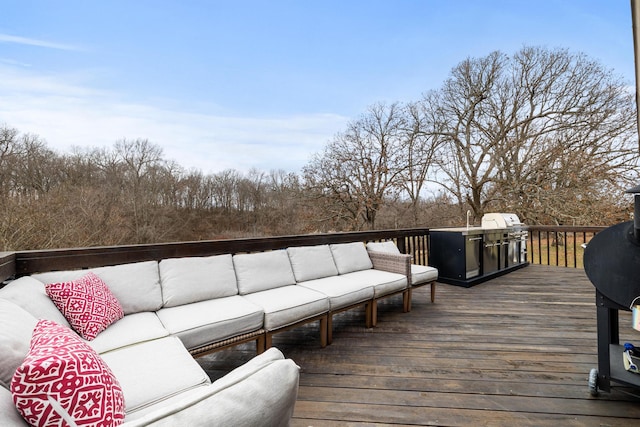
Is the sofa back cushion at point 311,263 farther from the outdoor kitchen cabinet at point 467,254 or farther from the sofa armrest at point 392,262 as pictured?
the outdoor kitchen cabinet at point 467,254

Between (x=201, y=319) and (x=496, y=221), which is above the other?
(x=496, y=221)

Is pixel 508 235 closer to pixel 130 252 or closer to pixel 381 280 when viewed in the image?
pixel 381 280

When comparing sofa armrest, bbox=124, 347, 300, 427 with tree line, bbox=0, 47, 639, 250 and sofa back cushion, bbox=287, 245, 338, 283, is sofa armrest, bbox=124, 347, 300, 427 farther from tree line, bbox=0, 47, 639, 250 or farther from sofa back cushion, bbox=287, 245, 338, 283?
tree line, bbox=0, 47, 639, 250

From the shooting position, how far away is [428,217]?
9.06 meters

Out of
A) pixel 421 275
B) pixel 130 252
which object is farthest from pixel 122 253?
pixel 421 275

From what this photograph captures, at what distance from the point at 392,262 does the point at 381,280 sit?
42cm

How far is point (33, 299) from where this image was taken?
155cm

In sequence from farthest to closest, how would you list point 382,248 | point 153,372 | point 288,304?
point 382,248
point 288,304
point 153,372

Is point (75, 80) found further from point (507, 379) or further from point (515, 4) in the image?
point (515, 4)

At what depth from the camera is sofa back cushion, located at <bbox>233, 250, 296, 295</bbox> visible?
2.65 meters

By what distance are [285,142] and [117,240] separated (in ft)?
17.3

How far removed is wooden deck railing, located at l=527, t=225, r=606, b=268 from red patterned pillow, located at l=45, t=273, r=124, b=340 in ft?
23.0

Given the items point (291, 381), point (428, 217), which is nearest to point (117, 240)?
point (291, 381)

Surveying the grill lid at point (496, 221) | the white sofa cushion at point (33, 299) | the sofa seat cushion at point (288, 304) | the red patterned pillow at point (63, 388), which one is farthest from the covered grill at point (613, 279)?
the grill lid at point (496, 221)
